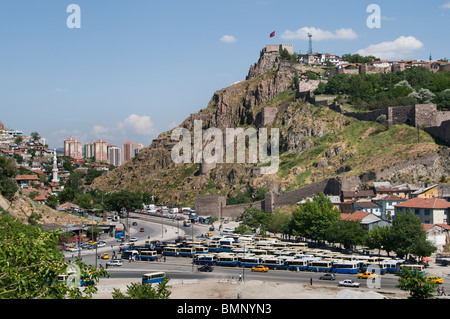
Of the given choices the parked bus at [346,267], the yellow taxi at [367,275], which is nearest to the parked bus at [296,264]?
the parked bus at [346,267]

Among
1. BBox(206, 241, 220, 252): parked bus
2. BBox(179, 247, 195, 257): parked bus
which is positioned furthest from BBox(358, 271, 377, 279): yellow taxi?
BBox(179, 247, 195, 257): parked bus

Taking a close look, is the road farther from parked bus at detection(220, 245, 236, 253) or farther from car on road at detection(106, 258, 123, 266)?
parked bus at detection(220, 245, 236, 253)

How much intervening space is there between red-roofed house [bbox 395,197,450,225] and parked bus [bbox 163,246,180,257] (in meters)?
24.6

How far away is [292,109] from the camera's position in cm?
11581

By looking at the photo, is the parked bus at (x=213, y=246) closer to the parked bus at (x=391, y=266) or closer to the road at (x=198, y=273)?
the road at (x=198, y=273)

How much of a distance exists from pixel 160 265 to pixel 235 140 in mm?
69192

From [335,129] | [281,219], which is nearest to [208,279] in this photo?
[281,219]

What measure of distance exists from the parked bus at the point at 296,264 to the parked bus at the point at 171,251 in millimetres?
14175

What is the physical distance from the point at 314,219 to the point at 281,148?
44.5 metres

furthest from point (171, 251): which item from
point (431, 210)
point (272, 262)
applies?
point (431, 210)

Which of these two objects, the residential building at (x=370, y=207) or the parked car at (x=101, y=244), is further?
the residential building at (x=370, y=207)

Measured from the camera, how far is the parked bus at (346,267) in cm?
4850

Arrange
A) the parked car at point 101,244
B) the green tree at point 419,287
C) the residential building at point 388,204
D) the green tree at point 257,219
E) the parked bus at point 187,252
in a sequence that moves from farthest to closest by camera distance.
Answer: the green tree at point 257,219
the parked car at point 101,244
the residential building at point 388,204
the parked bus at point 187,252
the green tree at point 419,287
